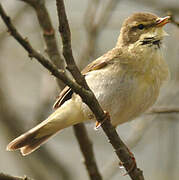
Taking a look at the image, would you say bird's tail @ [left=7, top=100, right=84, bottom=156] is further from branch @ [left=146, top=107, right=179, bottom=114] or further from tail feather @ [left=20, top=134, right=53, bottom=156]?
branch @ [left=146, top=107, right=179, bottom=114]

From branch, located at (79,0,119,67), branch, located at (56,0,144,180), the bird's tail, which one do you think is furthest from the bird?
branch, located at (79,0,119,67)

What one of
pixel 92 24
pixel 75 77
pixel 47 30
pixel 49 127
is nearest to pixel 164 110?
pixel 49 127

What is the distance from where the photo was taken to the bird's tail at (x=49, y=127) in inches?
145

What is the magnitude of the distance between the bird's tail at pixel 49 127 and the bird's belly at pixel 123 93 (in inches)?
5.5

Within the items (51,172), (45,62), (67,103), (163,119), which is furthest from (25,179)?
(163,119)

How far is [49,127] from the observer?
3842mm

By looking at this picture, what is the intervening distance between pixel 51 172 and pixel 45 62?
2.80 meters

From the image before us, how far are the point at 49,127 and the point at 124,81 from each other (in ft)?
2.93

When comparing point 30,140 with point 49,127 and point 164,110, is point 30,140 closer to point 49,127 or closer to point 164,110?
point 49,127

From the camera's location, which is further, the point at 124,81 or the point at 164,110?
the point at 164,110

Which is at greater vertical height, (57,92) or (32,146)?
(57,92)

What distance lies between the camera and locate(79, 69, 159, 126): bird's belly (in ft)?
11.2

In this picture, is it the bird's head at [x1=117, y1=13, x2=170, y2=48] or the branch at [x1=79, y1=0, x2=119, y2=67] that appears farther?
the branch at [x1=79, y1=0, x2=119, y2=67]

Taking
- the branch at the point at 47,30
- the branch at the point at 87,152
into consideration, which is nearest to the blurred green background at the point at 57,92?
the branch at the point at 87,152
